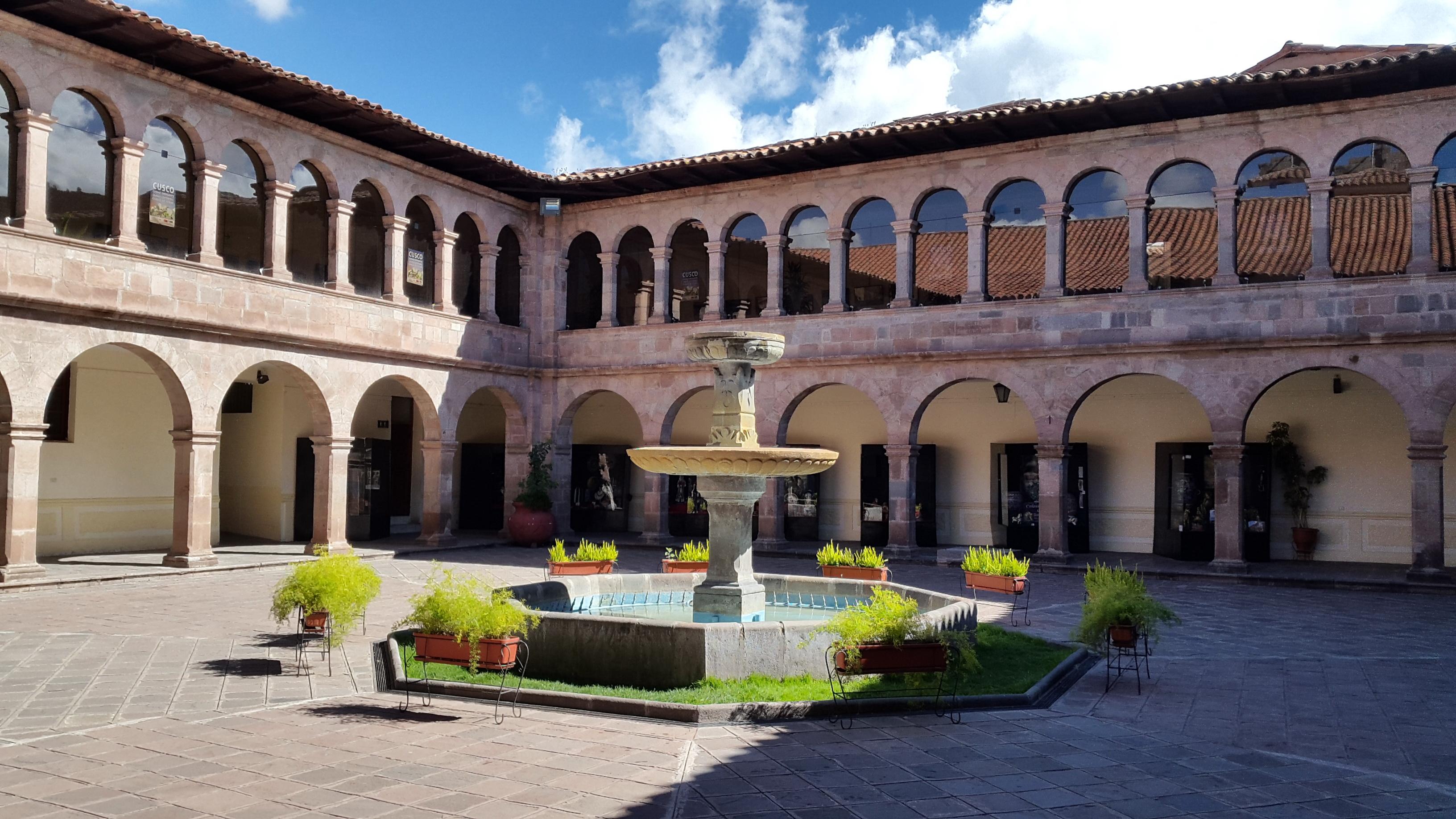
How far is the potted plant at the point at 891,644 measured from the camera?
23.8 ft

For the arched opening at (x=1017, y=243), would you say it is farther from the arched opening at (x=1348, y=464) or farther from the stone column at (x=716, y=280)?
the stone column at (x=716, y=280)

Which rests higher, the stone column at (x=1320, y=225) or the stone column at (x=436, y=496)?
the stone column at (x=1320, y=225)

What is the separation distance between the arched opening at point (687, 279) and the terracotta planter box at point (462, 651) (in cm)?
1453

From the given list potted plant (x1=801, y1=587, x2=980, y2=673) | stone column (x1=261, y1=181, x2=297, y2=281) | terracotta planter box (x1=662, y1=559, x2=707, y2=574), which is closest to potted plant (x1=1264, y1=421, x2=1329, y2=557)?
terracotta planter box (x1=662, y1=559, x2=707, y2=574)

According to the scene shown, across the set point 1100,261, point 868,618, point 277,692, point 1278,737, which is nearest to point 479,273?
point 1100,261

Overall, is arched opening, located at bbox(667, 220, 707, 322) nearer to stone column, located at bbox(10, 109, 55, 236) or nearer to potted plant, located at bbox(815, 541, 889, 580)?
potted plant, located at bbox(815, 541, 889, 580)

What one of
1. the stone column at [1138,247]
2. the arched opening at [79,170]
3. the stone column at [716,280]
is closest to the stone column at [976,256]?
the stone column at [1138,247]

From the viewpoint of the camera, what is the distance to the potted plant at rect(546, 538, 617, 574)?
41.6 feet

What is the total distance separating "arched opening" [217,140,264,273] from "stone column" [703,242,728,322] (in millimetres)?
7699

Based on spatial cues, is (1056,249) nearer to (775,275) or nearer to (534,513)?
(775,275)

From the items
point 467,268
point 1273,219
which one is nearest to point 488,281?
point 467,268

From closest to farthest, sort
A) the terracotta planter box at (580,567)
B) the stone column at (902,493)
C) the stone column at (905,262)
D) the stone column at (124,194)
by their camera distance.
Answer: the terracotta planter box at (580,567) → the stone column at (124,194) → the stone column at (902,493) → the stone column at (905,262)

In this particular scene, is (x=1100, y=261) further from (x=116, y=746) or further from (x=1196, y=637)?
(x=116, y=746)

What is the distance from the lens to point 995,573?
453 inches
